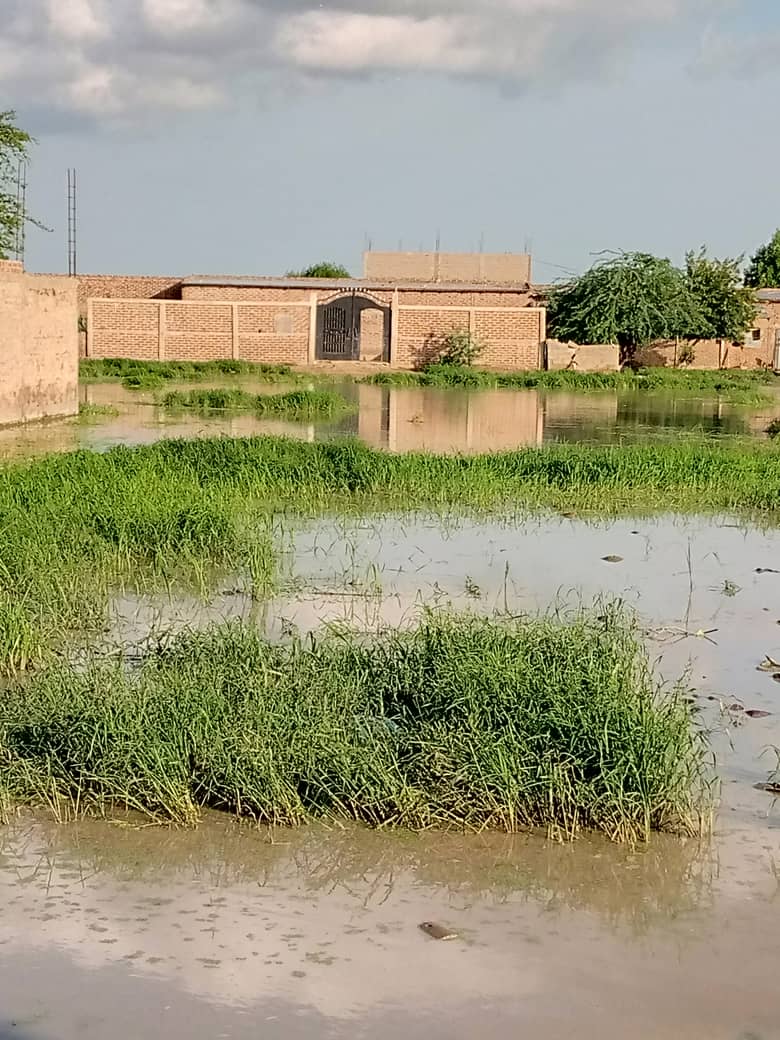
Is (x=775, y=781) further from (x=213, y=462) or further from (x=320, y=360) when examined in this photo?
(x=320, y=360)

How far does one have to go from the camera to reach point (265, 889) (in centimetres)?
499

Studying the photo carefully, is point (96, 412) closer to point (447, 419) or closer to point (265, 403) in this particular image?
point (265, 403)

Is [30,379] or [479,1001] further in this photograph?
[30,379]

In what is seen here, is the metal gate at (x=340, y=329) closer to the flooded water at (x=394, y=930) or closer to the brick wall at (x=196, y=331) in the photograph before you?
the brick wall at (x=196, y=331)

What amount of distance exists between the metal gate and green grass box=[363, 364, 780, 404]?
6.03 meters

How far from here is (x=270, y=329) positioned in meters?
39.3

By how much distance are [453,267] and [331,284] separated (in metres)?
13.7

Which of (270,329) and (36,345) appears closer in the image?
(36,345)

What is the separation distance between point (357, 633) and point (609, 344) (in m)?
33.0

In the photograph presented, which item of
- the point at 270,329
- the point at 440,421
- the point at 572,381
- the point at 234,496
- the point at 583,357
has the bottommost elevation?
the point at 234,496

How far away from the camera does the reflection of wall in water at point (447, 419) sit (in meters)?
21.2

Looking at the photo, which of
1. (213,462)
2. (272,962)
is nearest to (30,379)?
(213,462)

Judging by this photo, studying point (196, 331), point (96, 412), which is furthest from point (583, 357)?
point (96, 412)

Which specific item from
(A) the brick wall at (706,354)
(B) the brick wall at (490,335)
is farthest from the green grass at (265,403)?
(A) the brick wall at (706,354)
